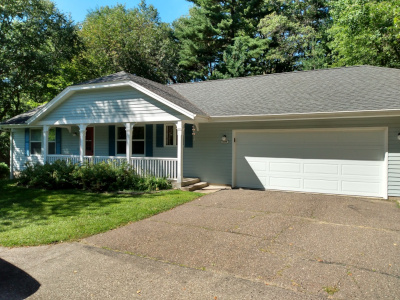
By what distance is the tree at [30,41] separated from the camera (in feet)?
45.8

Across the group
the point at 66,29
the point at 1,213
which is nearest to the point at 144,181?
the point at 1,213

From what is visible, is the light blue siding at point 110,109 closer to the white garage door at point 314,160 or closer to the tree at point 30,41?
the white garage door at point 314,160

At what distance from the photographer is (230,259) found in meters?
4.10

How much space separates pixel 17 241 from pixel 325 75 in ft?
38.6

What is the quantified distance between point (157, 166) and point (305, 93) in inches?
241

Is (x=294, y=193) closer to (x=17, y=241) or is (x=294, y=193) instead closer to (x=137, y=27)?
(x=17, y=241)

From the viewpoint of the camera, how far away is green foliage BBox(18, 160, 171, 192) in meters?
9.88

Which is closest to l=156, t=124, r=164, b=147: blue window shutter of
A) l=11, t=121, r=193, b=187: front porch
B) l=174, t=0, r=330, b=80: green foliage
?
l=11, t=121, r=193, b=187: front porch

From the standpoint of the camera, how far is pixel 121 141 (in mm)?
12750

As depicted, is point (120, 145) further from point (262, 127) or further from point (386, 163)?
point (386, 163)

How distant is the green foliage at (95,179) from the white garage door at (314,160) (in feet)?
10.7

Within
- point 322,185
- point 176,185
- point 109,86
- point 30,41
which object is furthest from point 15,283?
point 30,41

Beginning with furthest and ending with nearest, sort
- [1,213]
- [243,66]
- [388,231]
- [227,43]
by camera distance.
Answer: [227,43], [243,66], [1,213], [388,231]

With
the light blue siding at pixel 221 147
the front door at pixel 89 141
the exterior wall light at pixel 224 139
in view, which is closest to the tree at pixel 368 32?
the light blue siding at pixel 221 147
